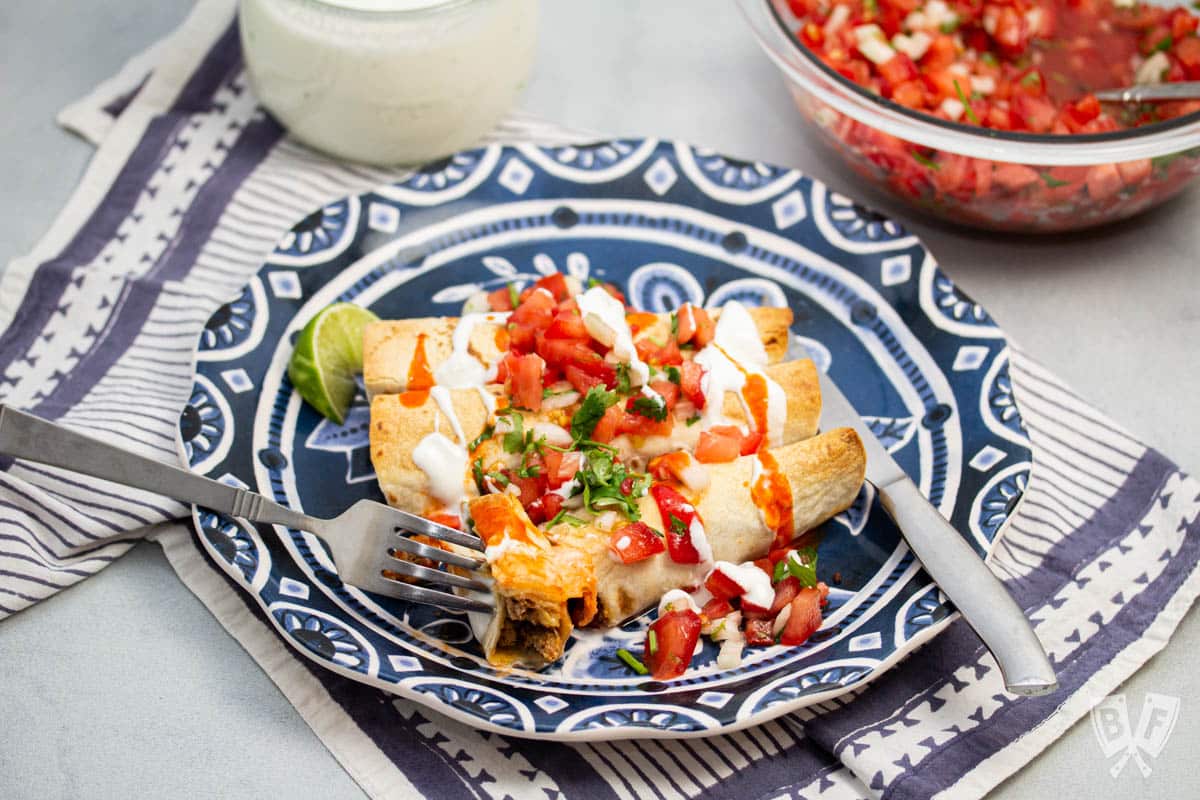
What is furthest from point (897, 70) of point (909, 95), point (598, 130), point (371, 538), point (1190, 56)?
point (371, 538)

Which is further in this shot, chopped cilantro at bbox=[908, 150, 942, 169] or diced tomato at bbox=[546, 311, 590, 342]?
chopped cilantro at bbox=[908, 150, 942, 169]

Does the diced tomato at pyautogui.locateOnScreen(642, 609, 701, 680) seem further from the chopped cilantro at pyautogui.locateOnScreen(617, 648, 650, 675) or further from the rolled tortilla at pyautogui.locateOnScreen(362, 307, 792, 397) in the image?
the rolled tortilla at pyautogui.locateOnScreen(362, 307, 792, 397)

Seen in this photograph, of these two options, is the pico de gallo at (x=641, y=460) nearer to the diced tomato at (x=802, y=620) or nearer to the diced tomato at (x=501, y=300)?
the diced tomato at (x=802, y=620)

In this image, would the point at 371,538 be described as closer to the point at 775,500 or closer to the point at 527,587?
the point at 527,587

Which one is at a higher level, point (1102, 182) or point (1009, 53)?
point (1009, 53)

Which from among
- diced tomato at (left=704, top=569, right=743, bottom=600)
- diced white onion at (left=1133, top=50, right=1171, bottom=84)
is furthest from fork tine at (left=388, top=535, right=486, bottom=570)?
diced white onion at (left=1133, top=50, right=1171, bottom=84)

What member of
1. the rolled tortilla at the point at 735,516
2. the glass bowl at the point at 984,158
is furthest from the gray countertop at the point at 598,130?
the rolled tortilla at the point at 735,516

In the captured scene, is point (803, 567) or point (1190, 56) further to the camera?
point (1190, 56)
